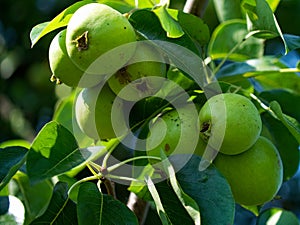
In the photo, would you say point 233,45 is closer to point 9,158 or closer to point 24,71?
point 9,158

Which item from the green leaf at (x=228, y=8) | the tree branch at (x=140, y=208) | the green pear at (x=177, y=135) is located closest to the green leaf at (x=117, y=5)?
the green pear at (x=177, y=135)

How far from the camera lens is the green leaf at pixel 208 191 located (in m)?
0.92

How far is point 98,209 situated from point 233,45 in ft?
2.01

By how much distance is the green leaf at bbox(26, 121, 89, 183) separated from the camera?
2.97ft

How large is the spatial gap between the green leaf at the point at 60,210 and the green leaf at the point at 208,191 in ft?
0.67

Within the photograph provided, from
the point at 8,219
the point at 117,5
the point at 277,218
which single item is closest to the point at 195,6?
the point at 117,5

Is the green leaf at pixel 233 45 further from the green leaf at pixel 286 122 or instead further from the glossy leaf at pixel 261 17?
the green leaf at pixel 286 122

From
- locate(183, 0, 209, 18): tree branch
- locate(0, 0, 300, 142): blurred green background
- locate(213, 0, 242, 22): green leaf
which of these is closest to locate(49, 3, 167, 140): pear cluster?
locate(183, 0, 209, 18): tree branch

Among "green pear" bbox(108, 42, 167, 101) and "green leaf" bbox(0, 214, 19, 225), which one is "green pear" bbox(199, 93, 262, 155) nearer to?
"green pear" bbox(108, 42, 167, 101)

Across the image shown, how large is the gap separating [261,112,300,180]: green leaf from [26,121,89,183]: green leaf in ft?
1.70

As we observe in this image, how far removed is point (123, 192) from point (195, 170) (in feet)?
1.12

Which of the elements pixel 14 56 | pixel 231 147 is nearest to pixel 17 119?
pixel 14 56

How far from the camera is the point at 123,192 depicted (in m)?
1.29

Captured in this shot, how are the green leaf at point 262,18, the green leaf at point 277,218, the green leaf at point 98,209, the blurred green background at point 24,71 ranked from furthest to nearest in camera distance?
1. the blurred green background at point 24,71
2. the green leaf at point 277,218
3. the green leaf at point 262,18
4. the green leaf at point 98,209
